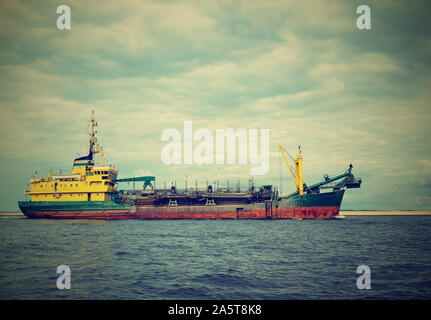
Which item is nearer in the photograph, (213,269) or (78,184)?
(213,269)

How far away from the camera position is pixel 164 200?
6812 cm

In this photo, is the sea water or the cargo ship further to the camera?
the cargo ship

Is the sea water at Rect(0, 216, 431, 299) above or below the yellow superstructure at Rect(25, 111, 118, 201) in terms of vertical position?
below

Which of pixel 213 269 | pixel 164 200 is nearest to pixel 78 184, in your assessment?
pixel 164 200

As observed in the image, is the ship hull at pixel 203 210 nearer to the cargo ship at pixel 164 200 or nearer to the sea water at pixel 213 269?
the cargo ship at pixel 164 200

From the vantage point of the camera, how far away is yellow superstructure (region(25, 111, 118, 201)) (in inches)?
2628

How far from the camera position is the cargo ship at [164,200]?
6306 centimetres

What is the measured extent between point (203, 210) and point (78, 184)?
3442cm

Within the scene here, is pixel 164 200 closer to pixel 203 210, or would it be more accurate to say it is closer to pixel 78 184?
pixel 203 210

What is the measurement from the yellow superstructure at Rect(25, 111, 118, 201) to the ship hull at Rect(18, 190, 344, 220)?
178 cm

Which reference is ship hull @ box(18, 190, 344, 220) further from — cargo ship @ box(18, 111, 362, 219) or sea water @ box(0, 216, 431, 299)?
sea water @ box(0, 216, 431, 299)

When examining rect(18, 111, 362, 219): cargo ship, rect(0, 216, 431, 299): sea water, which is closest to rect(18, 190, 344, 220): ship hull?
rect(18, 111, 362, 219): cargo ship
